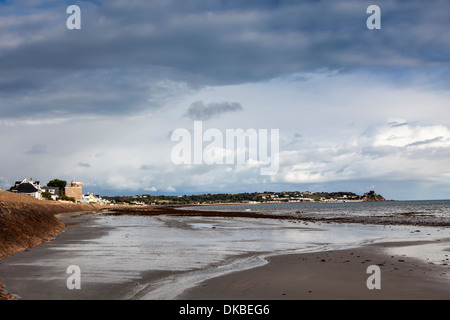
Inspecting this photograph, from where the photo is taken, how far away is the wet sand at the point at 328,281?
37.4ft

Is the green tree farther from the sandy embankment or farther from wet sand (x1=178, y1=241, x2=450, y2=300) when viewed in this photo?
wet sand (x1=178, y1=241, x2=450, y2=300)

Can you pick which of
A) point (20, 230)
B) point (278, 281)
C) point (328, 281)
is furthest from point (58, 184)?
point (328, 281)

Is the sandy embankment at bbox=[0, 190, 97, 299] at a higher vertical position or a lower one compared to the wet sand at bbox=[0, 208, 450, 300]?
higher

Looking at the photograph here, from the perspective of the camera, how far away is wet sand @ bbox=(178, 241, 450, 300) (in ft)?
37.4

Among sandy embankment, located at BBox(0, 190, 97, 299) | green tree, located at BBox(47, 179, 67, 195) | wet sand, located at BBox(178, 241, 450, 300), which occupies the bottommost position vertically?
wet sand, located at BBox(178, 241, 450, 300)

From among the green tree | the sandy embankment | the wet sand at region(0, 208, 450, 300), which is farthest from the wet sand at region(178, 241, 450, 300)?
the green tree

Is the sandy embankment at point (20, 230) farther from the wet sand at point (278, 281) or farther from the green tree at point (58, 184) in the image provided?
the green tree at point (58, 184)

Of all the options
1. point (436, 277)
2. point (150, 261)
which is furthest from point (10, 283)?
point (436, 277)

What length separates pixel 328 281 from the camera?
44.0 ft

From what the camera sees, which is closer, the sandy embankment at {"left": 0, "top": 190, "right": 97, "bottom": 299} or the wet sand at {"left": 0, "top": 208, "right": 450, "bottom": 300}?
the wet sand at {"left": 0, "top": 208, "right": 450, "bottom": 300}

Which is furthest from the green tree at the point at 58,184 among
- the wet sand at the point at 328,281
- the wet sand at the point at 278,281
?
the wet sand at the point at 328,281

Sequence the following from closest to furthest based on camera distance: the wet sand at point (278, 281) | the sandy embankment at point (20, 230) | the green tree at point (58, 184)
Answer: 1. the wet sand at point (278, 281)
2. the sandy embankment at point (20, 230)
3. the green tree at point (58, 184)
